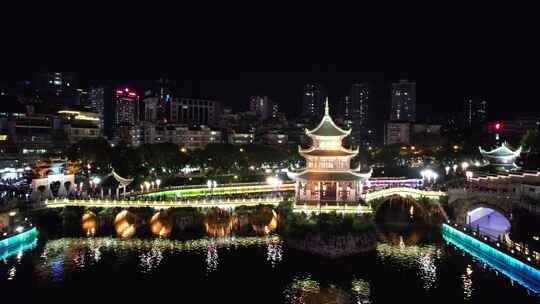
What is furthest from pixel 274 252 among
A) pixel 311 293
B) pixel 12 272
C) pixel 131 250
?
pixel 12 272

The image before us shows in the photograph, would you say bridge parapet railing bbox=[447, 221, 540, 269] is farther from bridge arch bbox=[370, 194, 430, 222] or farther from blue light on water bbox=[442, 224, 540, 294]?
bridge arch bbox=[370, 194, 430, 222]

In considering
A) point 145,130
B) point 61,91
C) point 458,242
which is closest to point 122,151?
point 145,130

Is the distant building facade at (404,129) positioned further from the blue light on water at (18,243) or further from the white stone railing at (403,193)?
the blue light on water at (18,243)

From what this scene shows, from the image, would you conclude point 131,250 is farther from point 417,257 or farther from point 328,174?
point 417,257

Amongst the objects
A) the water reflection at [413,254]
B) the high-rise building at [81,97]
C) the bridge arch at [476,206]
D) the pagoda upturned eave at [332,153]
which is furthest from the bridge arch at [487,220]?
the high-rise building at [81,97]

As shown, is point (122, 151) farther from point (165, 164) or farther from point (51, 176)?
point (51, 176)
